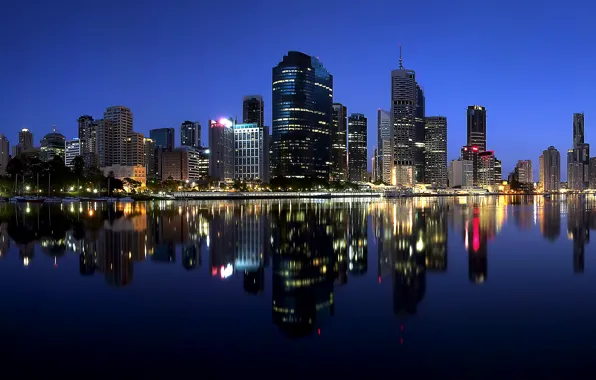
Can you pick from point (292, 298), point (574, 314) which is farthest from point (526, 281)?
point (292, 298)

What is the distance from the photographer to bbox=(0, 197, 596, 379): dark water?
25.9 feet

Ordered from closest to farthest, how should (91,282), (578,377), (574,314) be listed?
(578,377)
(574,314)
(91,282)

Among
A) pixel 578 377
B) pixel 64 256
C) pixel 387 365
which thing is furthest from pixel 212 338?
pixel 64 256

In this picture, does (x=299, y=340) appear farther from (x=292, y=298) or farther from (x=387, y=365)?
(x=292, y=298)

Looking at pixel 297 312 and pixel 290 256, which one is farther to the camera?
pixel 290 256

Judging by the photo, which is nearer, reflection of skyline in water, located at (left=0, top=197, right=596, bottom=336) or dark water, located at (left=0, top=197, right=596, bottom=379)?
dark water, located at (left=0, top=197, right=596, bottom=379)

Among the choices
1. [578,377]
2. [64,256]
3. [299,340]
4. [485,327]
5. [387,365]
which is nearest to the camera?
[578,377]

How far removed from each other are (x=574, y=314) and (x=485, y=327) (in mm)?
2786

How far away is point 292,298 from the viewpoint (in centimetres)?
1253

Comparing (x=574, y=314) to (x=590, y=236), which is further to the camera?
(x=590, y=236)

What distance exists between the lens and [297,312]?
36.6ft

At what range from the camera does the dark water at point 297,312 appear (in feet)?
25.9

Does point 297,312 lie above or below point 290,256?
below

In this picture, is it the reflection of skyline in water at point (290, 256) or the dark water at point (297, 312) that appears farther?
the reflection of skyline in water at point (290, 256)
